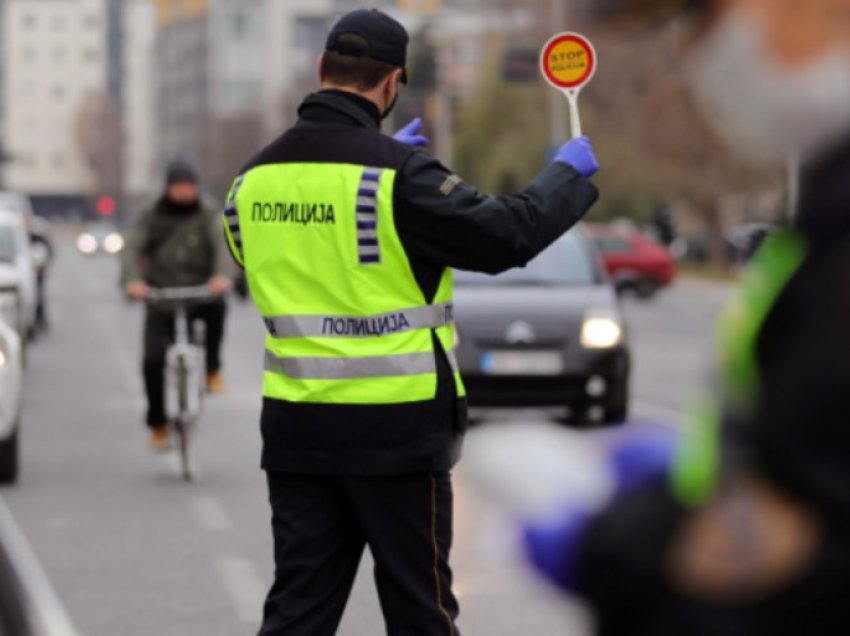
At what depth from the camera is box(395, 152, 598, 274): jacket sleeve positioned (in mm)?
4375

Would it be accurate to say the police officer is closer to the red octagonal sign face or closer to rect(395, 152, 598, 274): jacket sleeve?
rect(395, 152, 598, 274): jacket sleeve

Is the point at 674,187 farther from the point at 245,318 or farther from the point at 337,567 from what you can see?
the point at 337,567

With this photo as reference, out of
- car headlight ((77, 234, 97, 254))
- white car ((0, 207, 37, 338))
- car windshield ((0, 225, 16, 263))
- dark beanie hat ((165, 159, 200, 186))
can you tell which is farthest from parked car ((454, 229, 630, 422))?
car headlight ((77, 234, 97, 254))

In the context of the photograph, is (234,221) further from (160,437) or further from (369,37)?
(160,437)

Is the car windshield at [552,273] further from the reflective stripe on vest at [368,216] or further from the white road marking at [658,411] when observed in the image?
the reflective stripe on vest at [368,216]

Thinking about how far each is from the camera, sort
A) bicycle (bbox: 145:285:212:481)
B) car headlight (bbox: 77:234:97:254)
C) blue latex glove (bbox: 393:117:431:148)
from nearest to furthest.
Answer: blue latex glove (bbox: 393:117:431:148)
bicycle (bbox: 145:285:212:481)
car headlight (bbox: 77:234:97:254)

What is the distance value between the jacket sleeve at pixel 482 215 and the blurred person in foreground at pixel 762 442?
2515 millimetres

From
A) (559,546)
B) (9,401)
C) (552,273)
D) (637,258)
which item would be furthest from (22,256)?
(559,546)

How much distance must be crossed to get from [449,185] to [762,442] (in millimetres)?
2801

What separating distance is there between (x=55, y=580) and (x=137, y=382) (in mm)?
12129

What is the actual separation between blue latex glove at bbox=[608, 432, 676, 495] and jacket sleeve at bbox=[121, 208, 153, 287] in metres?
10.7

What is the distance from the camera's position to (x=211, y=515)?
35.1 feet

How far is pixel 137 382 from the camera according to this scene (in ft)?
67.8

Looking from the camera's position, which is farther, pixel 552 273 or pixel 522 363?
pixel 552 273
